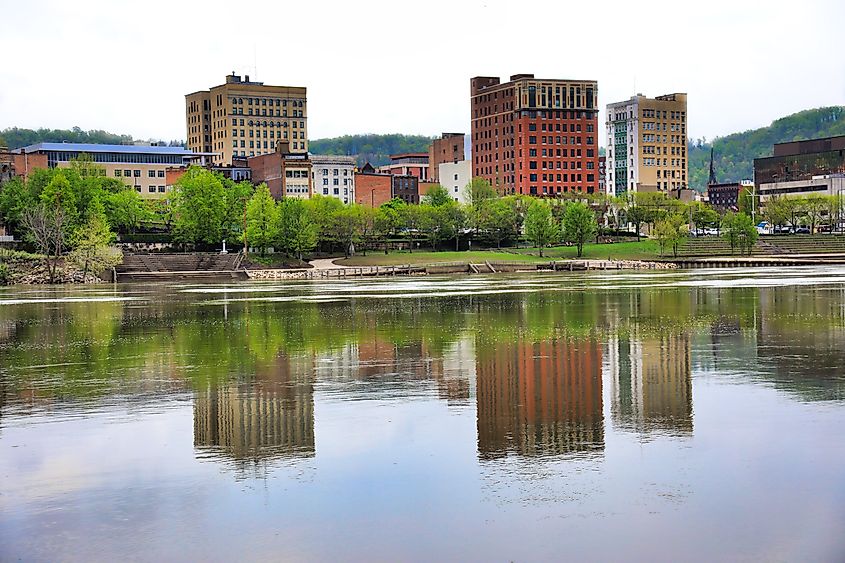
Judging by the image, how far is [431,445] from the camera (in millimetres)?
23609

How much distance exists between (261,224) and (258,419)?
5176 inches

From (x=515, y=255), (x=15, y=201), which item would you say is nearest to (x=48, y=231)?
(x=15, y=201)

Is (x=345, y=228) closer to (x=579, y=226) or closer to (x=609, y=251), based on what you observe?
(x=579, y=226)

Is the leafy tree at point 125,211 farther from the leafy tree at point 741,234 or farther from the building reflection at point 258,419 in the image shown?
the building reflection at point 258,419

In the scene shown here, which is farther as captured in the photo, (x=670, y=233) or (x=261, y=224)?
(x=261, y=224)

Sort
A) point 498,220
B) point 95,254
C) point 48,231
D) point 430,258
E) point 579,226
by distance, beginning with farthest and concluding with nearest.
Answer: point 498,220
point 579,226
point 430,258
point 48,231
point 95,254

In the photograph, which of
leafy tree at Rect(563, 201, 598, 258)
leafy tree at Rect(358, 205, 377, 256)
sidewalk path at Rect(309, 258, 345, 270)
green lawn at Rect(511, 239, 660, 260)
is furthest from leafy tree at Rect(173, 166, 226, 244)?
leafy tree at Rect(563, 201, 598, 258)

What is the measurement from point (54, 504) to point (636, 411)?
13755 millimetres

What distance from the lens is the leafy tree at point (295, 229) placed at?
15312 cm

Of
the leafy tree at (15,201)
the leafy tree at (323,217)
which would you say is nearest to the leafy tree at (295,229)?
the leafy tree at (323,217)

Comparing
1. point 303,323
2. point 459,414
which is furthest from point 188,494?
point 303,323

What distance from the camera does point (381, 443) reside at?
78.4 ft

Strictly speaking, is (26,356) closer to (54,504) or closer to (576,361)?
(576,361)

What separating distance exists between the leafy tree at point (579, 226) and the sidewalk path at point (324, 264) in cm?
3585
